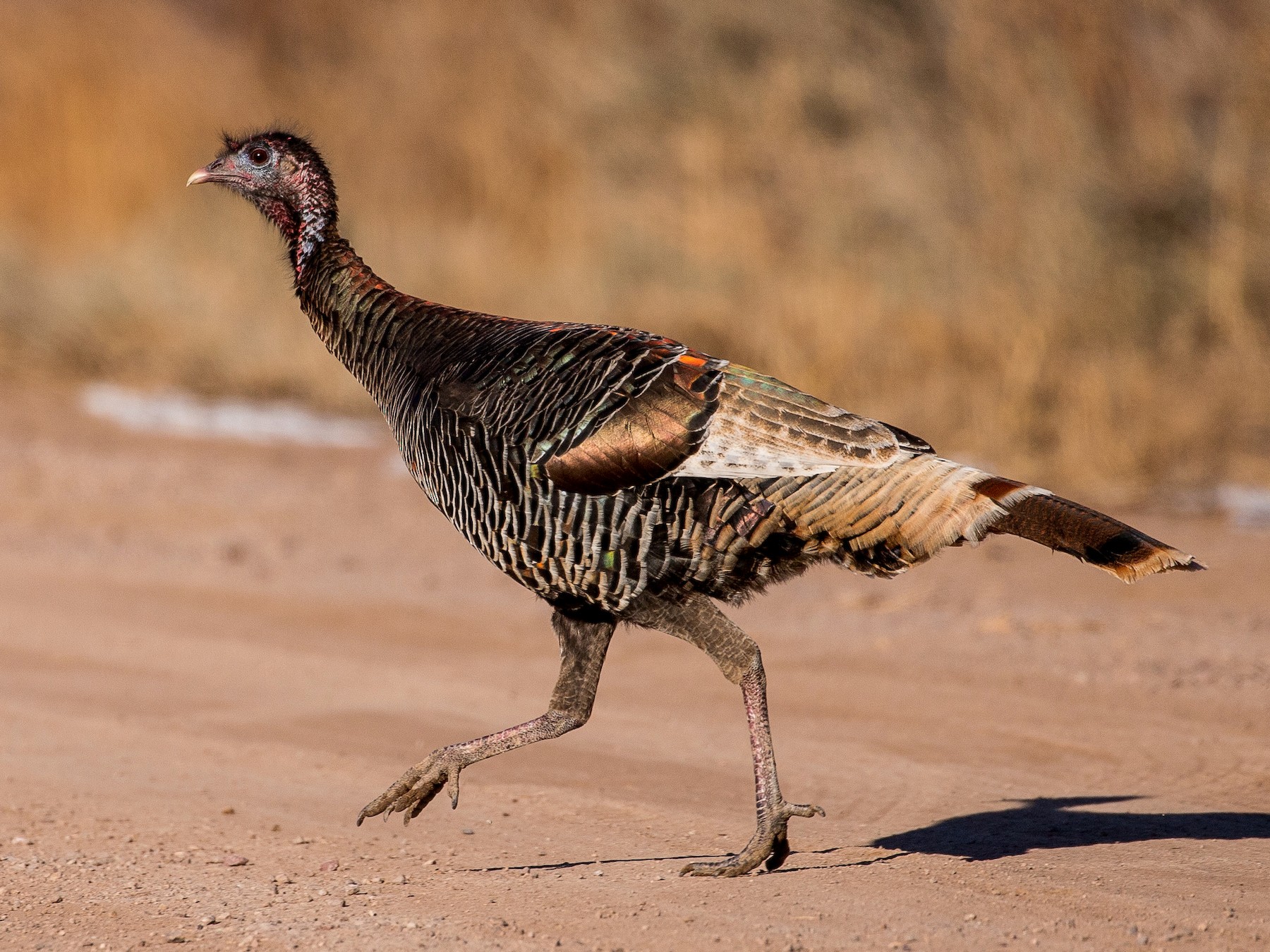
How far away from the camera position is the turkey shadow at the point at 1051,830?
15.5ft

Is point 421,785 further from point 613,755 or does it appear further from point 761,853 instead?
point 613,755

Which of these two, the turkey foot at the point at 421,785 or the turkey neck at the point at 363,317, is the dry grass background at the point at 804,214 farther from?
the turkey foot at the point at 421,785

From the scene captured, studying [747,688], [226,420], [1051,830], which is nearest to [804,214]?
[226,420]

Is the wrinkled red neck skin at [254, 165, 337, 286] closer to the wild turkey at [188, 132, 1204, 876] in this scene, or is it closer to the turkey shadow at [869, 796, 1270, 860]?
the wild turkey at [188, 132, 1204, 876]

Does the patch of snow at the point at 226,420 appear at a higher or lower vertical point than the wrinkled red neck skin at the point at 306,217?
higher

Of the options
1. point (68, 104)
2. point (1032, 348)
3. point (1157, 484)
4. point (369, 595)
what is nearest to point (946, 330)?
point (1032, 348)

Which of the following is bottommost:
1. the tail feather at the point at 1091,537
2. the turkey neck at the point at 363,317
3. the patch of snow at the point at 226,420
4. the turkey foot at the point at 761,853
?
the turkey foot at the point at 761,853

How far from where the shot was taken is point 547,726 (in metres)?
4.72

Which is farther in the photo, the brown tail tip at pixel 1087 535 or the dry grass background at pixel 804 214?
the dry grass background at pixel 804 214

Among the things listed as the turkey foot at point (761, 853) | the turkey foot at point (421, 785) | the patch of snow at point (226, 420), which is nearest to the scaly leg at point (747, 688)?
the turkey foot at point (761, 853)

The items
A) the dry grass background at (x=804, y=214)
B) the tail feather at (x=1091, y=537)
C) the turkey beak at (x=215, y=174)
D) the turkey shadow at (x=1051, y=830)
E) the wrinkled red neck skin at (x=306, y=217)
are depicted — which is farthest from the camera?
the dry grass background at (x=804, y=214)

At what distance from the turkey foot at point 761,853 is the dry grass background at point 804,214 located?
20.2 feet

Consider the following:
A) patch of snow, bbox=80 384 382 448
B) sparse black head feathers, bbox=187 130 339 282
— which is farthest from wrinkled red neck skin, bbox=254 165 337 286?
patch of snow, bbox=80 384 382 448

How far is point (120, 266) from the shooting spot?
58.0 ft
